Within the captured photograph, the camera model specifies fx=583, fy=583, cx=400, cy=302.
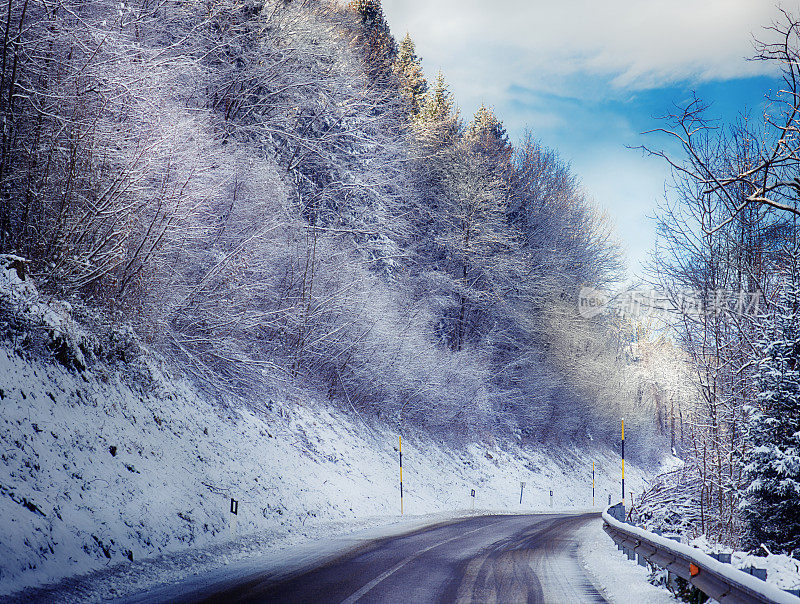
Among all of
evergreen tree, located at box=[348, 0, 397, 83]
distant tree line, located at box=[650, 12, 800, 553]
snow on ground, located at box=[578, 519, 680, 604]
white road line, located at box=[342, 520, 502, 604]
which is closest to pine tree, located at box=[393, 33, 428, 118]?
evergreen tree, located at box=[348, 0, 397, 83]

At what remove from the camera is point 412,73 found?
4319cm

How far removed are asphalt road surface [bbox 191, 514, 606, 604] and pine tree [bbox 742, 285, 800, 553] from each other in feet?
12.0

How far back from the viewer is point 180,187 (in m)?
13.1

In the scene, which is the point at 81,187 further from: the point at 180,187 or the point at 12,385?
the point at 12,385

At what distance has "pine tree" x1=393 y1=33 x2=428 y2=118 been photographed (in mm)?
40456

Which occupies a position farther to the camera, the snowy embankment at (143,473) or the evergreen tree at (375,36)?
the evergreen tree at (375,36)

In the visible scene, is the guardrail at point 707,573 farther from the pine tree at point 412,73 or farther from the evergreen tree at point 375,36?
the pine tree at point 412,73

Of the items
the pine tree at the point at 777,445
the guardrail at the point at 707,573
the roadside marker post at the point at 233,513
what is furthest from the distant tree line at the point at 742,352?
the roadside marker post at the point at 233,513

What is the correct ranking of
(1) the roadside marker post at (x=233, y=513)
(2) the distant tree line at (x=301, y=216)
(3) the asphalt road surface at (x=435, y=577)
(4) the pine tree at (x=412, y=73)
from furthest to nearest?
1. (4) the pine tree at (x=412, y=73)
2. (2) the distant tree line at (x=301, y=216)
3. (1) the roadside marker post at (x=233, y=513)
4. (3) the asphalt road surface at (x=435, y=577)

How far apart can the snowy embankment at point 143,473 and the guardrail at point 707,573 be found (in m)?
5.85

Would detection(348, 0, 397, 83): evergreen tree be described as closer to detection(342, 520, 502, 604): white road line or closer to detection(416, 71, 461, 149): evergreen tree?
detection(416, 71, 461, 149): evergreen tree

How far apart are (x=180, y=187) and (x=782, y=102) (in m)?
11.4

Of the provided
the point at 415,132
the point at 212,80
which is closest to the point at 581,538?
the point at 212,80

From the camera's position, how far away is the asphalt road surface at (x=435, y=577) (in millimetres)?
6402
